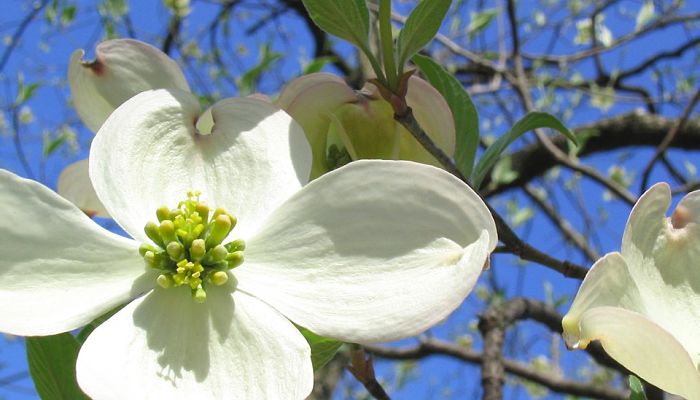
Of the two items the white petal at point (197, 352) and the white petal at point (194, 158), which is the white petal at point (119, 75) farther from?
the white petal at point (197, 352)

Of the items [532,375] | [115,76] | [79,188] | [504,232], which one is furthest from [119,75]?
[532,375]

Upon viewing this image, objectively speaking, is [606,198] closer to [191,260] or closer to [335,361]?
[335,361]

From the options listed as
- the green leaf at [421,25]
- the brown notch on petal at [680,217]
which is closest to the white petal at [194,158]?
the green leaf at [421,25]

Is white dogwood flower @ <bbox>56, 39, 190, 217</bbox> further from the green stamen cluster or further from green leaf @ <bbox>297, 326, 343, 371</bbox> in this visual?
green leaf @ <bbox>297, 326, 343, 371</bbox>

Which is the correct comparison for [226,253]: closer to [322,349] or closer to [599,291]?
[322,349]

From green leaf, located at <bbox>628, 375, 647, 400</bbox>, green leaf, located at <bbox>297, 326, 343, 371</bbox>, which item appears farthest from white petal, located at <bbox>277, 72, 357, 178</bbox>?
green leaf, located at <bbox>628, 375, 647, 400</bbox>

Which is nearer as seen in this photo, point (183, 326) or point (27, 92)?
point (183, 326)
